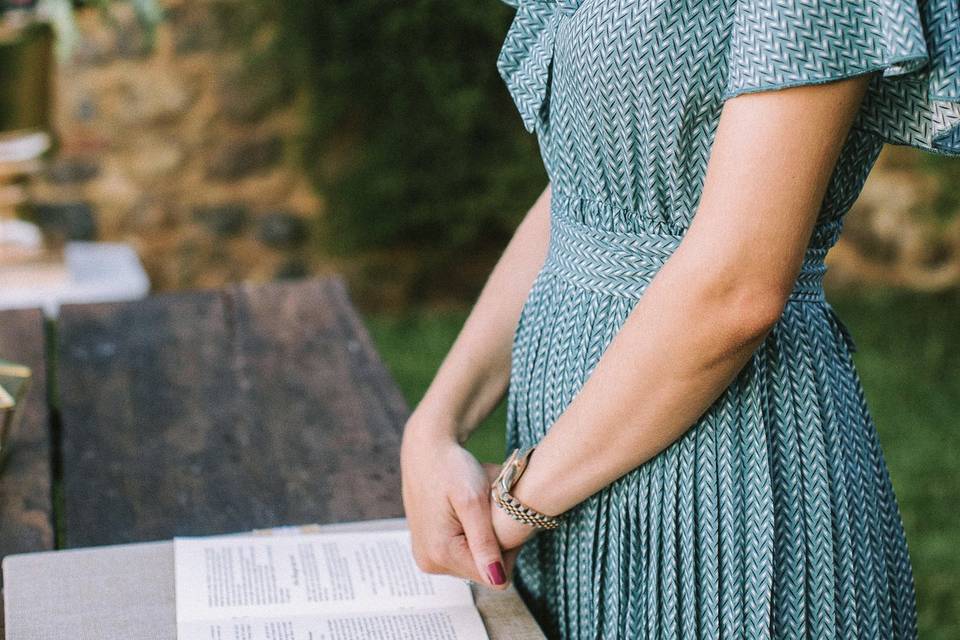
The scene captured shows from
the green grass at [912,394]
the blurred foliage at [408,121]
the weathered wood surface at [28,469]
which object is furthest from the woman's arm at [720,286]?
the blurred foliage at [408,121]

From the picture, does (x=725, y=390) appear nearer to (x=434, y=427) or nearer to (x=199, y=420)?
(x=434, y=427)

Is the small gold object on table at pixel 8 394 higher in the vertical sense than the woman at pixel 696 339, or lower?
A: lower

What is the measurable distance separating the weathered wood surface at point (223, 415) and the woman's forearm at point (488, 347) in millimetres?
204

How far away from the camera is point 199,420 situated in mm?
1430

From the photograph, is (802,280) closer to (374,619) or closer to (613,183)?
(613,183)

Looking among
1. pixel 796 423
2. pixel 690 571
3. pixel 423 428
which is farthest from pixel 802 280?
pixel 423 428

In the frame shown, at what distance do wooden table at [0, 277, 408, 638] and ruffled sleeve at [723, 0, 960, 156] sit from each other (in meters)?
0.66

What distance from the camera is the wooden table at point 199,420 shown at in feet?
3.91

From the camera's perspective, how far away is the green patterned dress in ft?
2.64

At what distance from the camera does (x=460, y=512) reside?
3.03 ft

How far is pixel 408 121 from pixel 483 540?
3186 millimetres

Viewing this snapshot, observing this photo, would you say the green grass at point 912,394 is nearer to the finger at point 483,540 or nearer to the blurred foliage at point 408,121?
the blurred foliage at point 408,121

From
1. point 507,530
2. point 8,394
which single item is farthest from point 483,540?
point 8,394

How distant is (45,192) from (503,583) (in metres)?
3.27
